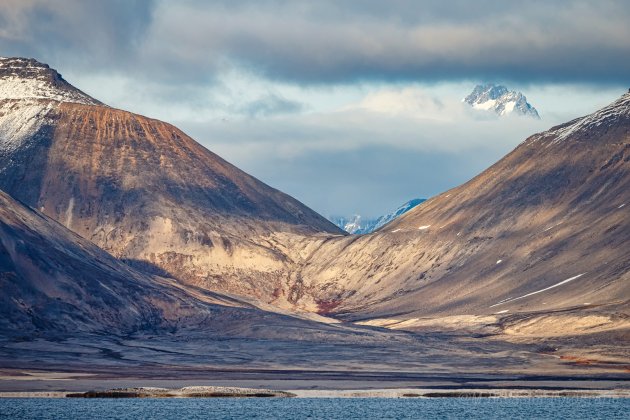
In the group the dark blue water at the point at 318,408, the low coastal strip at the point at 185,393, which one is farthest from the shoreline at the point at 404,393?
the dark blue water at the point at 318,408

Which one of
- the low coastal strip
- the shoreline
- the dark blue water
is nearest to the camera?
the dark blue water

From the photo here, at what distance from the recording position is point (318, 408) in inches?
4879

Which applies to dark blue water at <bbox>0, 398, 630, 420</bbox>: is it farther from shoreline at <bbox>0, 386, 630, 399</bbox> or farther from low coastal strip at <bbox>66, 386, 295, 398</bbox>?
shoreline at <bbox>0, 386, 630, 399</bbox>

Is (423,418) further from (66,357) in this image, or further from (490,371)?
(66,357)

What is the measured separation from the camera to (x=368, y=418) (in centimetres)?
11200

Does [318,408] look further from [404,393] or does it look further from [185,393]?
[185,393]

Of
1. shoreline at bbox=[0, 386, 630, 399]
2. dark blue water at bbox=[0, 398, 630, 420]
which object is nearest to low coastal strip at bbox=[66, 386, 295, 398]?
Result: shoreline at bbox=[0, 386, 630, 399]

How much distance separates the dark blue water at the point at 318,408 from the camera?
113062mm

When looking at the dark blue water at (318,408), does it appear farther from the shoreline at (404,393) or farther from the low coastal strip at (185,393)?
the shoreline at (404,393)

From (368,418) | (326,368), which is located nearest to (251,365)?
(326,368)

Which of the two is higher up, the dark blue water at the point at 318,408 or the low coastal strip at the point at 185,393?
the low coastal strip at the point at 185,393

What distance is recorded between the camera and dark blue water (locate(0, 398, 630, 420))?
113 meters

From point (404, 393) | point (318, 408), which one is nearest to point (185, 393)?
point (318, 408)

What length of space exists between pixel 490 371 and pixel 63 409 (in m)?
73.1
